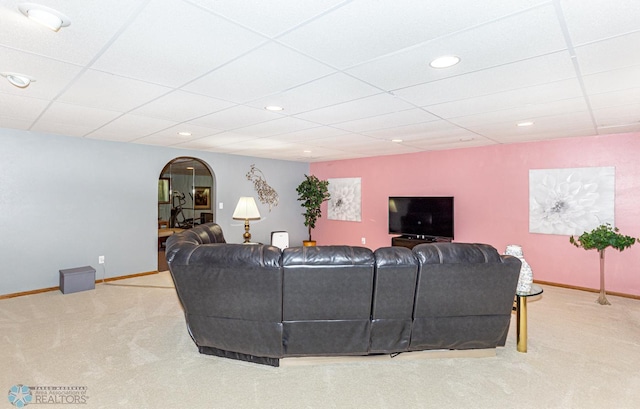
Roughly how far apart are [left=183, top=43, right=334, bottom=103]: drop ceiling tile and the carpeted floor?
7.46 feet

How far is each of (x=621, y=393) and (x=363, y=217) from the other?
5424 mm

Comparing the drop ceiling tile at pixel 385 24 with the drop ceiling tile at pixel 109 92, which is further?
the drop ceiling tile at pixel 109 92

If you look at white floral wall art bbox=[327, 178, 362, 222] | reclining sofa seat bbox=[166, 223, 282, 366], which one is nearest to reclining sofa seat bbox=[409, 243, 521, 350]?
reclining sofa seat bbox=[166, 223, 282, 366]

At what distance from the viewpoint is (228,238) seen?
689 centimetres

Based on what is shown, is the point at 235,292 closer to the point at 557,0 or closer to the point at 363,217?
the point at 557,0

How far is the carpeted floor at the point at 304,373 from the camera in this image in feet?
7.34

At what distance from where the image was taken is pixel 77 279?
4.74 metres

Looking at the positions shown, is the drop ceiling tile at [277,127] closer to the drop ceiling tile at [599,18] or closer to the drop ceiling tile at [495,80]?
the drop ceiling tile at [495,80]

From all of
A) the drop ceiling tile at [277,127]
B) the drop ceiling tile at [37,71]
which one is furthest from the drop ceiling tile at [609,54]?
the drop ceiling tile at [37,71]

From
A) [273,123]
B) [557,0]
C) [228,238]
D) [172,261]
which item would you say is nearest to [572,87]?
[557,0]

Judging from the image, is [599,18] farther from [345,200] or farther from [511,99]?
[345,200]

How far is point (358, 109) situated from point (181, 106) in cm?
176

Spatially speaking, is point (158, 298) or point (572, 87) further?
point (158, 298)

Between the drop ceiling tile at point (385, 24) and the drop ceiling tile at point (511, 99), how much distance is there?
1389mm
